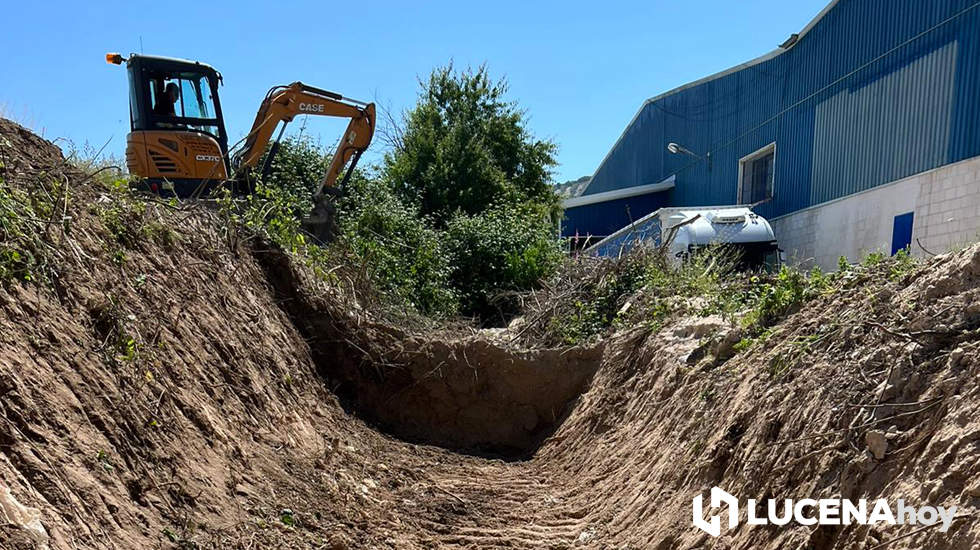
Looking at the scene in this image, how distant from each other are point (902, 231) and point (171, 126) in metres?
14.5

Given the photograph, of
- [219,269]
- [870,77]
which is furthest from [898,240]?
[219,269]

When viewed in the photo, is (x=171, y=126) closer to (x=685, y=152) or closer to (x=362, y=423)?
(x=362, y=423)

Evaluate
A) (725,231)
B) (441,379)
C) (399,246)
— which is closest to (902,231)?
(725,231)

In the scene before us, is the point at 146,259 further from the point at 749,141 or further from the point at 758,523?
the point at 749,141

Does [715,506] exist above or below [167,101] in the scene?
below

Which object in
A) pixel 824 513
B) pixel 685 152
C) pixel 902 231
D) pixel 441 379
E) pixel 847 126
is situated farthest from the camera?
pixel 685 152

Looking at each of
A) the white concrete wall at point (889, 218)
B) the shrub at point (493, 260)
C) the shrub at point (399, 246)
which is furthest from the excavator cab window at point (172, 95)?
the white concrete wall at point (889, 218)

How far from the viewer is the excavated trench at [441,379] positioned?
9219mm

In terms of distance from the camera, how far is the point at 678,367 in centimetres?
700

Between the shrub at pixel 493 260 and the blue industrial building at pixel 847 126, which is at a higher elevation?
the blue industrial building at pixel 847 126

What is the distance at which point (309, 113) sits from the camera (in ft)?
41.4

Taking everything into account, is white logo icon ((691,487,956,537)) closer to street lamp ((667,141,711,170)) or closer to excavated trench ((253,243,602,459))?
excavated trench ((253,243,602,459))

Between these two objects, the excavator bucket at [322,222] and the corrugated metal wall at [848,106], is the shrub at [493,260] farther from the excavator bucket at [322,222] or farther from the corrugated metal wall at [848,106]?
the corrugated metal wall at [848,106]

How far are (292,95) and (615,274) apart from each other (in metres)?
6.47
